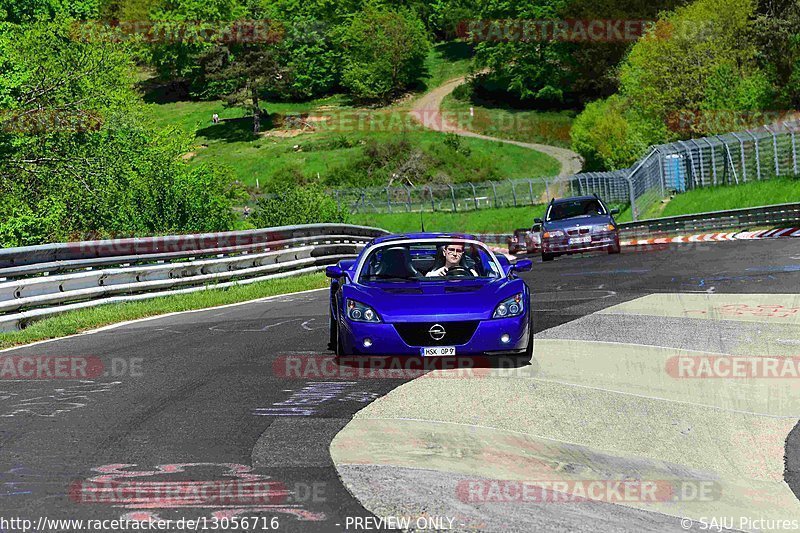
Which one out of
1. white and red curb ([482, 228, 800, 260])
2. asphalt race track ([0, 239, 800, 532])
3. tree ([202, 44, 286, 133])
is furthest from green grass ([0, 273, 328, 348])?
tree ([202, 44, 286, 133])

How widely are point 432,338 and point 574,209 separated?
64.5 ft

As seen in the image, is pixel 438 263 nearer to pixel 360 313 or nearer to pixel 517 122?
pixel 360 313

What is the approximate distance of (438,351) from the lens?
414 inches

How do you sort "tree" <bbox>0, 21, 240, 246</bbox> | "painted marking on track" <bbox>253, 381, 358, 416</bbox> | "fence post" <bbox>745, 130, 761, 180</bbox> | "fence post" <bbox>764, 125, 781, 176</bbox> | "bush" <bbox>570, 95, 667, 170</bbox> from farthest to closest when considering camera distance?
"bush" <bbox>570, 95, 667, 170</bbox> < "fence post" <bbox>745, 130, 761, 180</bbox> < "fence post" <bbox>764, 125, 781, 176</bbox> < "tree" <bbox>0, 21, 240, 246</bbox> < "painted marking on track" <bbox>253, 381, 358, 416</bbox>

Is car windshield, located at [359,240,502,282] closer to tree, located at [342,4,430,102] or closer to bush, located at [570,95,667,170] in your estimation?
bush, located at [570,95,667,170]

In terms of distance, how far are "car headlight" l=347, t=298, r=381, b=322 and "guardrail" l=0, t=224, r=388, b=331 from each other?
6.40m

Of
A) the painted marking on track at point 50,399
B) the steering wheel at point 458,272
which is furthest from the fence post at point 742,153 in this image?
the painted marking on track at point 50,399

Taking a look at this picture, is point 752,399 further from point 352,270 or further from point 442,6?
point 442,6

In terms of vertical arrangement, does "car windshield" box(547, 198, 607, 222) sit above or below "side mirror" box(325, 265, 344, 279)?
below

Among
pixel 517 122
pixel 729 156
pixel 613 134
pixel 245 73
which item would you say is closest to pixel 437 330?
pixel 729 156

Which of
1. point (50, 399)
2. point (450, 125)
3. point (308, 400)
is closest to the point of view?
point (308, 400)

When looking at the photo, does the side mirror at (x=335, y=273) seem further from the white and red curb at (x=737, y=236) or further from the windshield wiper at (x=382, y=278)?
the white and red curb at (x=737, y=236)

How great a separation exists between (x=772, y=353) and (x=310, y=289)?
14.0 m

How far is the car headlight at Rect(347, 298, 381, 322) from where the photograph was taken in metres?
10.7
